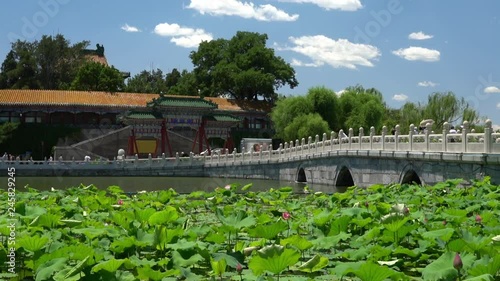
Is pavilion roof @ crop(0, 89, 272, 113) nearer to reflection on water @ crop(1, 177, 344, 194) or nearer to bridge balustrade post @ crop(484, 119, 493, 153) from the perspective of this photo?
reflection on water @ crop(1, 177, 344, 194)

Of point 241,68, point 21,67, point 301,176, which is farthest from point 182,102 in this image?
point 21,67

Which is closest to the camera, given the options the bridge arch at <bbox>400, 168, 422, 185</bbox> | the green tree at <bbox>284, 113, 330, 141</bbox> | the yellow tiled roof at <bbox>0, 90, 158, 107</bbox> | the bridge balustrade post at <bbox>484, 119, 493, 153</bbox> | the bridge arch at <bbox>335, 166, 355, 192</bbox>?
the bridge balustrade post at <bbox>484, 119, 493, 153</bbox>

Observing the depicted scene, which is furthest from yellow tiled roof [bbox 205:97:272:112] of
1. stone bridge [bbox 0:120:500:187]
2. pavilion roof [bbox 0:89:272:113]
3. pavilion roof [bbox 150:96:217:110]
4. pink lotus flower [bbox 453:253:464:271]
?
pink lotus flower [bbox 453:253:464:271]

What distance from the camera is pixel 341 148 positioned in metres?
20.7

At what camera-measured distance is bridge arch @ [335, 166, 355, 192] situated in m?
21.0

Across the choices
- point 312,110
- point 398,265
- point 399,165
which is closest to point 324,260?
point 398,265

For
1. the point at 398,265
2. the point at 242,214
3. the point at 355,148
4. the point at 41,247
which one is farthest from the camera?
the point at 355,148

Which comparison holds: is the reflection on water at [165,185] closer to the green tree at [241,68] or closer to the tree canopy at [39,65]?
the green tree at [241,68]

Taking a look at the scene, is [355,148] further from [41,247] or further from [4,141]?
[4,141]

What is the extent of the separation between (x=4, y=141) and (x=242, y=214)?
34248 millimetres

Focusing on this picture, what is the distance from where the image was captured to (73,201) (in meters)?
7.26

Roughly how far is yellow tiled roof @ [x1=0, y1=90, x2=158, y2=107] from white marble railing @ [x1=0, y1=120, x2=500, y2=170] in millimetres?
6884

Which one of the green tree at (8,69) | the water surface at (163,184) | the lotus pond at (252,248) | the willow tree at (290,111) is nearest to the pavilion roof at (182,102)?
the willow tree at (290,111)

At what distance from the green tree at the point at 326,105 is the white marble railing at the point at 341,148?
7448 mm
